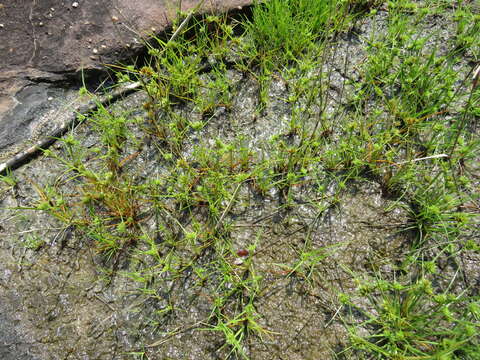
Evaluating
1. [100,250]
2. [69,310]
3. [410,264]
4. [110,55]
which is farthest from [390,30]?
[69,310]

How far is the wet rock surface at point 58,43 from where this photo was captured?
2.22 m

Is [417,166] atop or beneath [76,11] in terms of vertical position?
Answer: beneath

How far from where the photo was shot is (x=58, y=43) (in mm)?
2262

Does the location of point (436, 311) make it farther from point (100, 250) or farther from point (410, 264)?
point (100, 250)

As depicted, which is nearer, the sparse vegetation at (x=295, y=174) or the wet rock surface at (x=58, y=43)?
the sparse vegetation at (x=295, y=174)

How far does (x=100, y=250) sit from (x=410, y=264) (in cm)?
172

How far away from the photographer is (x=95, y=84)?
230 centimetres

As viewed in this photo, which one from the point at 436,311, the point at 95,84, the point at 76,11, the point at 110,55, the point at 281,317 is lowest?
the point at 281,317

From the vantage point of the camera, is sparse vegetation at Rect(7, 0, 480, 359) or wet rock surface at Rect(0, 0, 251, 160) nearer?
sparse vegetation at Rect(7, 0, 480, 359)

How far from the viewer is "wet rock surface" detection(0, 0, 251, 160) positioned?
2217 mm

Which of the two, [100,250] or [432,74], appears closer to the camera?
[100,250]

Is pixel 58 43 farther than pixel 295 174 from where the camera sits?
Yes

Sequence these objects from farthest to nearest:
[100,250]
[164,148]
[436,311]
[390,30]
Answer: [390,30] → [164,148] → [100,250] → [436,311]

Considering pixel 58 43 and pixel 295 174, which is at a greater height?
pixel 58 43
